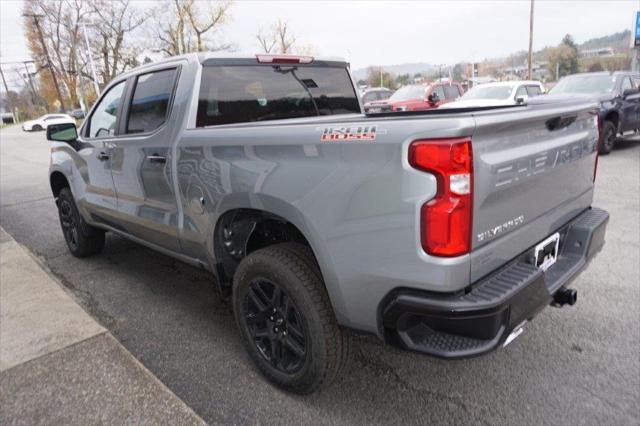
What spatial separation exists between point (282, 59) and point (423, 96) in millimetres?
12554

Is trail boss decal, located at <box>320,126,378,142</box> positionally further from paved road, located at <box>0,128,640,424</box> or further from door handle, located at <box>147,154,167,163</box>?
door handle, located at <box>147,154,167,163</box>

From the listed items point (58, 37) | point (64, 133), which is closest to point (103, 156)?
point (64, 133)

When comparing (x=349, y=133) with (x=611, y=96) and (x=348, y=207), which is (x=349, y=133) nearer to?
(x=348, y=207)

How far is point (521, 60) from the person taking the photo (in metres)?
91.6

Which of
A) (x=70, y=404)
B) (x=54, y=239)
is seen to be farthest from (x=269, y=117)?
(x=54, y=239)

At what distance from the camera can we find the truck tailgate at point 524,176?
1.83 m

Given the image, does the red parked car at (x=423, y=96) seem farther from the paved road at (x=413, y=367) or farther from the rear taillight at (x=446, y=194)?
the rear taillight at (x=446, y=194)

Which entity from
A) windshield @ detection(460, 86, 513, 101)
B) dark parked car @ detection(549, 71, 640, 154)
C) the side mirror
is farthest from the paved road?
windshield @ detection(460, 86, 513, 101)

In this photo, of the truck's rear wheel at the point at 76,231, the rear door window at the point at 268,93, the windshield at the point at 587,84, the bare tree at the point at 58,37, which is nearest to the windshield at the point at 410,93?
the windshield at the point at 587,84

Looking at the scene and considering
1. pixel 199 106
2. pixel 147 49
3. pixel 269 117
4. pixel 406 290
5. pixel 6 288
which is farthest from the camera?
pixel 147 49

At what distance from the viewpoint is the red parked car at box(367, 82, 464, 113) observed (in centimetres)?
1439

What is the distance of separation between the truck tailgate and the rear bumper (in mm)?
86

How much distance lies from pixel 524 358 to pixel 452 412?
2.32 feet

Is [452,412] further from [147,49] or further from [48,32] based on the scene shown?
[48,32]
